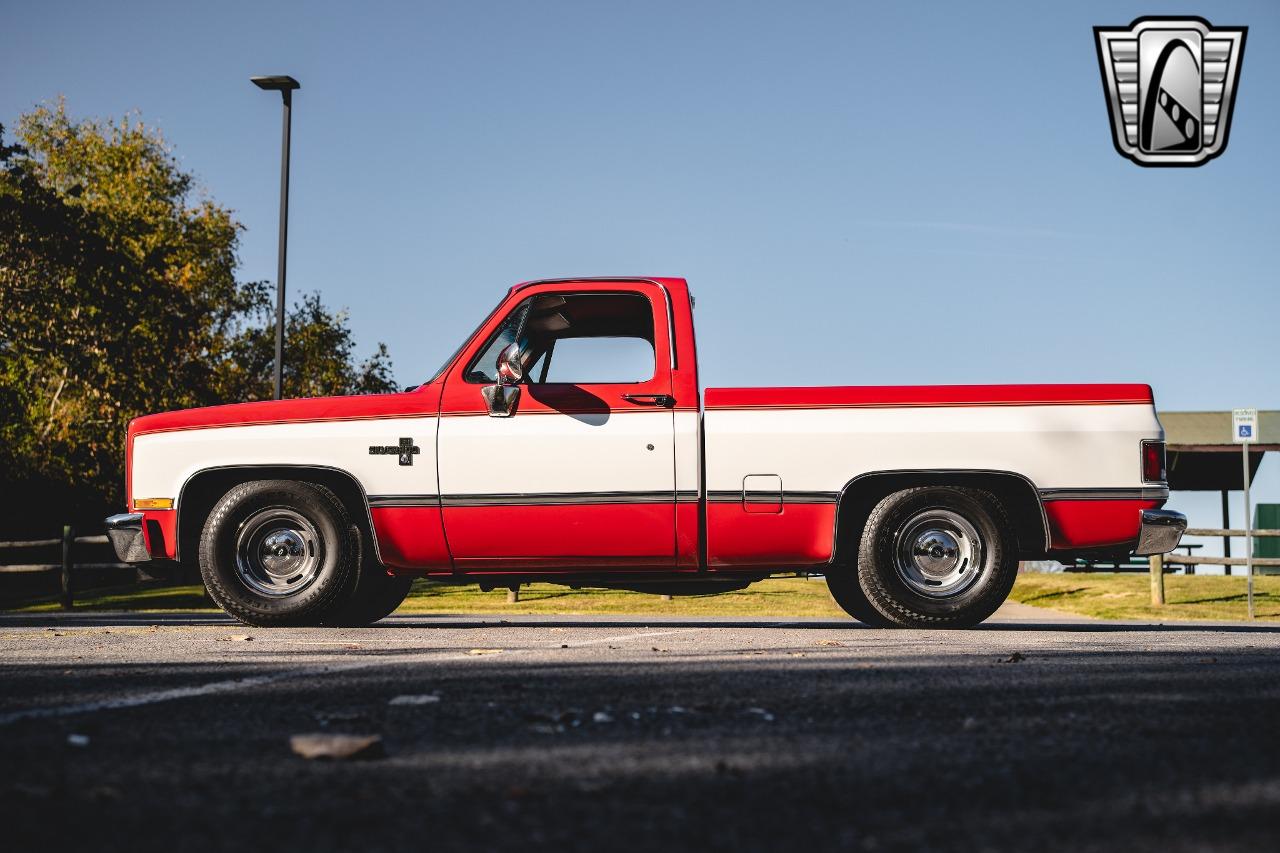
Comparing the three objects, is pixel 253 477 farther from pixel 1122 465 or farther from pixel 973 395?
pixel 1122 465

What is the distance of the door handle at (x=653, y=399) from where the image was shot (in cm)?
717

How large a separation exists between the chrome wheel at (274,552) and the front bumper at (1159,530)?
4.96 meters

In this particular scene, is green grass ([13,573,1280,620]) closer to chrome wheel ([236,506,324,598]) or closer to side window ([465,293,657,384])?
side window ([465,293,657,384])

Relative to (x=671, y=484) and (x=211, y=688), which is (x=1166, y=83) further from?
(x=211, y=688)

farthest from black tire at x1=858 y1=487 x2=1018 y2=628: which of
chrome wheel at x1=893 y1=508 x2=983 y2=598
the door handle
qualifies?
the door handle

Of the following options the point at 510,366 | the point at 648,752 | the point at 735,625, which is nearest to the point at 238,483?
the point at 510,366

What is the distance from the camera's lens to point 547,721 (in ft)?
11.2

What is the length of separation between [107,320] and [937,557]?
76.4ft

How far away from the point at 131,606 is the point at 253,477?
13.6 metres

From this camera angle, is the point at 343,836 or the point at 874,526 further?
the point at 874,526

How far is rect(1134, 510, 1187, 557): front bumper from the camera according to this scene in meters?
7.11

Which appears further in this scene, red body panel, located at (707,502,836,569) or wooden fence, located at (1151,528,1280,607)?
wooden fence, located at (1151,528,1280,607)

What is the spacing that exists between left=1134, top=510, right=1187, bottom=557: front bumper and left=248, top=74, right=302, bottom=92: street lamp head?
13871 millimetres

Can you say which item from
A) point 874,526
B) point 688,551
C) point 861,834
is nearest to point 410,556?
point 688,551
